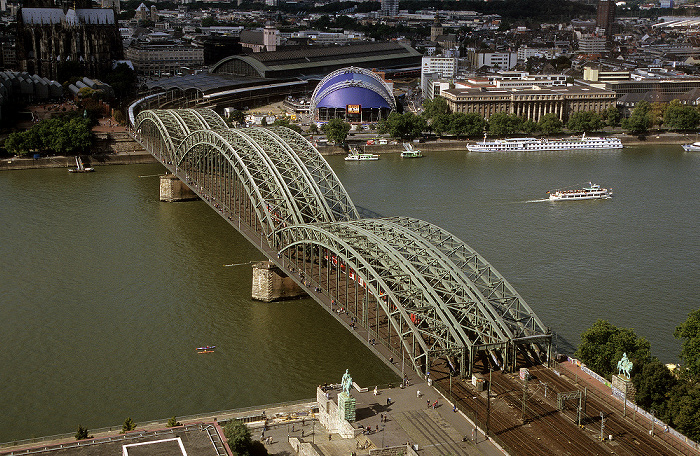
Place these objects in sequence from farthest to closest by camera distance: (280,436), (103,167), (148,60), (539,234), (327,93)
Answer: (148,60)
(327,93)
(103,167)
(539,234)
(280,436)

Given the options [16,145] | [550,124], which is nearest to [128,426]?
[16,145]

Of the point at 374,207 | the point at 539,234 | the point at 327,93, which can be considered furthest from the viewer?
the point at 327,93

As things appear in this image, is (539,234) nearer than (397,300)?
No

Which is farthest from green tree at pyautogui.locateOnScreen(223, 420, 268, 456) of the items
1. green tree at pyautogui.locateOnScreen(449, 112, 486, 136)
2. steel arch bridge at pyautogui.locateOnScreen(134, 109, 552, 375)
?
green tree at pyautogui.locateOnScreen(449, 112, 486, 136)

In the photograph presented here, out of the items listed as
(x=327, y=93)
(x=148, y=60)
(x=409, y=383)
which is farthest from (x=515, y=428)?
(x=148, y=60)

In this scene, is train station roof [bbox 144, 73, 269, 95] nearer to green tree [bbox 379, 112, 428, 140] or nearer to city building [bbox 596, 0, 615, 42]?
green tree [bbox 379, 112, 428, 140]

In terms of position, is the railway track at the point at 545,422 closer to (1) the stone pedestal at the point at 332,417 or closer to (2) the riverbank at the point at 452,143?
(1) the stone pedestal at the point at 332,417

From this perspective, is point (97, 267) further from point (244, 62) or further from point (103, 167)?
point (244, 62)
